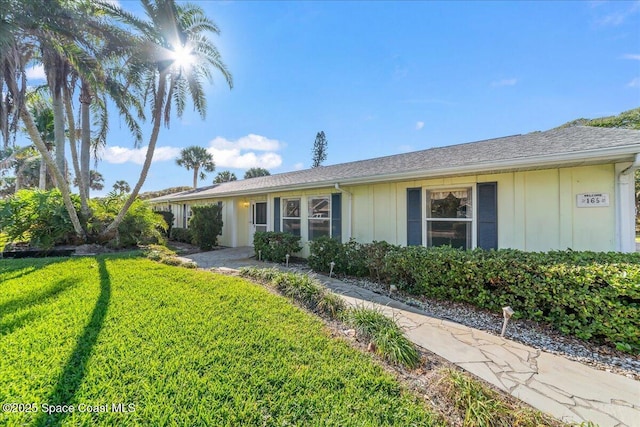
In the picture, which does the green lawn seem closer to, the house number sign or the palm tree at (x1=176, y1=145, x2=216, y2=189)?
the house number sign

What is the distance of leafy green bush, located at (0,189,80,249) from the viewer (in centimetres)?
848

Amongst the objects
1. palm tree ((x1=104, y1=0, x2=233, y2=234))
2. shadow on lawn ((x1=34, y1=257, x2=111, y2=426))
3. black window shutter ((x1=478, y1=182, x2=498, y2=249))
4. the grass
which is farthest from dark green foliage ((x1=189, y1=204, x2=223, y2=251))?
the grass

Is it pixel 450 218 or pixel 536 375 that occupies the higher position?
pixel 450 218

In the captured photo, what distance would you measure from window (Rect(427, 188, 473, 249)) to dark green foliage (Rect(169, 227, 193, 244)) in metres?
12.0

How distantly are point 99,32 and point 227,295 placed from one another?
10.6m

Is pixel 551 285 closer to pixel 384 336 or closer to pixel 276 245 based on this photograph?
pixel 384 336

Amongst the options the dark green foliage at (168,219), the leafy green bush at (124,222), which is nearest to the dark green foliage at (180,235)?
the dark green foliage at (168,219)

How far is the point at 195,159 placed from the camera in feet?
93.5

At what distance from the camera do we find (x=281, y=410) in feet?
7.06

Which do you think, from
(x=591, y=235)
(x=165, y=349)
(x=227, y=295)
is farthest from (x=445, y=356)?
(x=591, y=235)

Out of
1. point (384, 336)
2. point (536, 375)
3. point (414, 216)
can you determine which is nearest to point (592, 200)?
point (414, 216)

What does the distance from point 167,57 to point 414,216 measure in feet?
32.2

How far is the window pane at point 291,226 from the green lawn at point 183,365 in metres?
4.84

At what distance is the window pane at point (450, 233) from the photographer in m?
6.08
